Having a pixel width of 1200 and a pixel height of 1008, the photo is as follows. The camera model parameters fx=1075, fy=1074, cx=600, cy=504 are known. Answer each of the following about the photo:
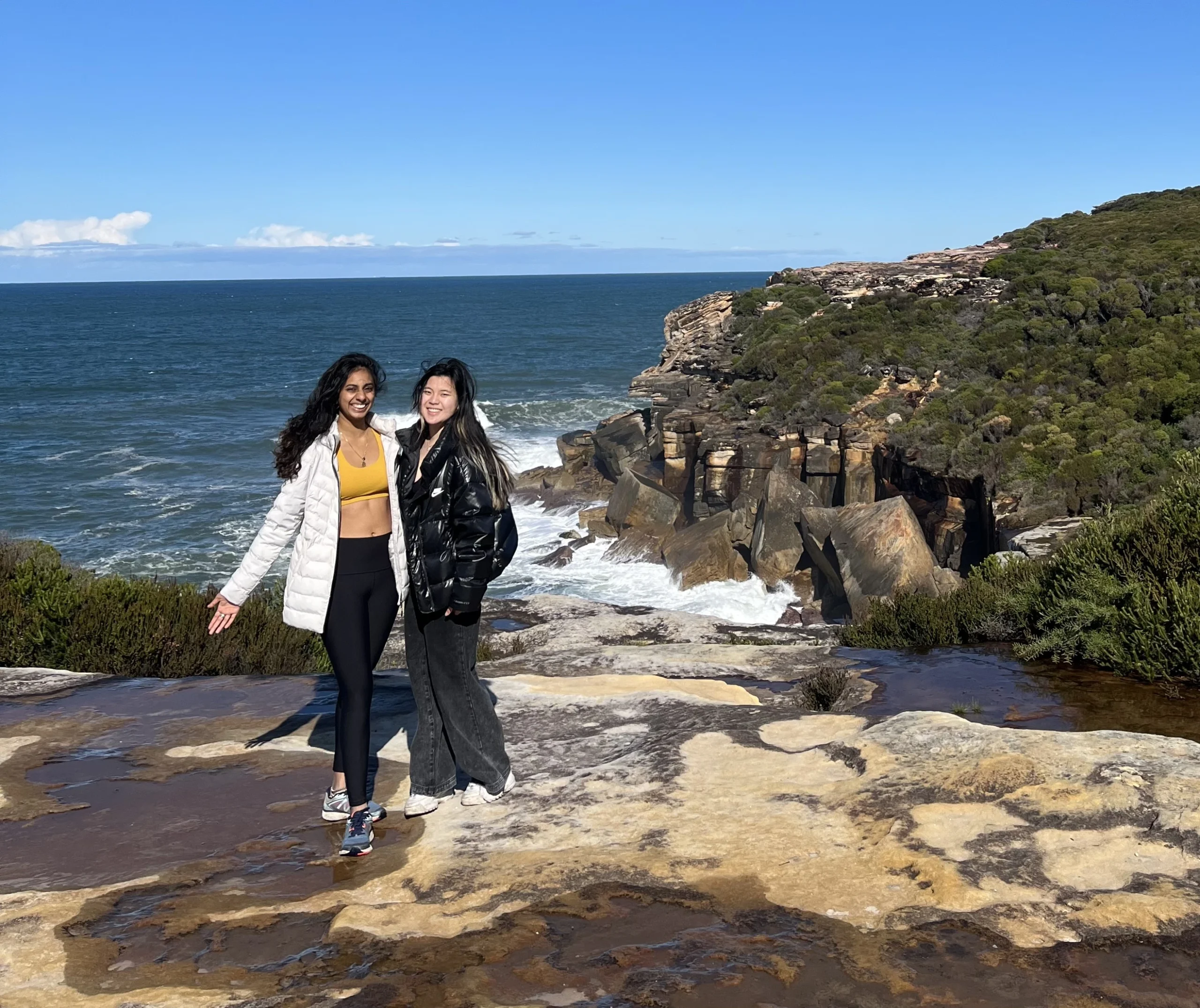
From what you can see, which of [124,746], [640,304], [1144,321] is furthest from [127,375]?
[640,304]

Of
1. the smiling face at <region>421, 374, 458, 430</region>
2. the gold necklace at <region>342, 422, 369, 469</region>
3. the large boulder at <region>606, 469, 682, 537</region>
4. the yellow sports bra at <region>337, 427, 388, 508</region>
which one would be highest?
the smiling face at <region>421, 374, 458, 430</region>

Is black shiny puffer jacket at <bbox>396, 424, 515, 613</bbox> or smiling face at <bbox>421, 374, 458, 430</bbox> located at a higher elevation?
smiling face at <bbox>421, 374, 458, 430</bbox>

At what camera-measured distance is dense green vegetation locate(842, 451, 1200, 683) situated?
23.0 ft

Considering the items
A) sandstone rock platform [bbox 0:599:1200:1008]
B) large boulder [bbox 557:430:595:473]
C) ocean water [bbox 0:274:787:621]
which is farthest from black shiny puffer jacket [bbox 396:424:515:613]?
large boulder [bbox 557:430:595:473]

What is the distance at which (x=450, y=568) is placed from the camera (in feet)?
15.0

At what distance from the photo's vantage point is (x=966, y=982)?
320 cm

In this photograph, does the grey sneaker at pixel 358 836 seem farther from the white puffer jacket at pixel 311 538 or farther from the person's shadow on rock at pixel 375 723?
the white puffer jacket at pixel 311 538

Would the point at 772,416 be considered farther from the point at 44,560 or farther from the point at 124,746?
the point at 124,746

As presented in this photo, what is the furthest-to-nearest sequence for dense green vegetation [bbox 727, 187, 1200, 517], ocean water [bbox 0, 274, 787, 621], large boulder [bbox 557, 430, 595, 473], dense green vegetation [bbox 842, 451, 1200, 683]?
1. large boulder [bbox 557, 430, 595, 473]
2. ocean water [bbox 0, 274, 787, 621]
3. dense green vegetation [bbox 727, 187, 1200, 517]
4. dense green vegetation [bbox 842, 451, 1200, 683]

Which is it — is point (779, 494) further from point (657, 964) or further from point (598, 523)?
point (657, 964)

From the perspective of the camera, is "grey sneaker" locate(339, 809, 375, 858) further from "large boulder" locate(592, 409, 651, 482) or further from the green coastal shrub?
"large boulder" locate(592, 409, 651, 482)

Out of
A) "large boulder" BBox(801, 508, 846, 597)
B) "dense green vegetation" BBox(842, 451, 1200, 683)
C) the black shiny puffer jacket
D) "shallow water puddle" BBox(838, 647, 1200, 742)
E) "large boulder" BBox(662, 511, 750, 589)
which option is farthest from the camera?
"large boulder" BBox(662, 511, 750, 589)

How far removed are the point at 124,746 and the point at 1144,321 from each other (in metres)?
26.3

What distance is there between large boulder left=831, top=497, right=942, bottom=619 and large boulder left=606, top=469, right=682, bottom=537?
6790mm
